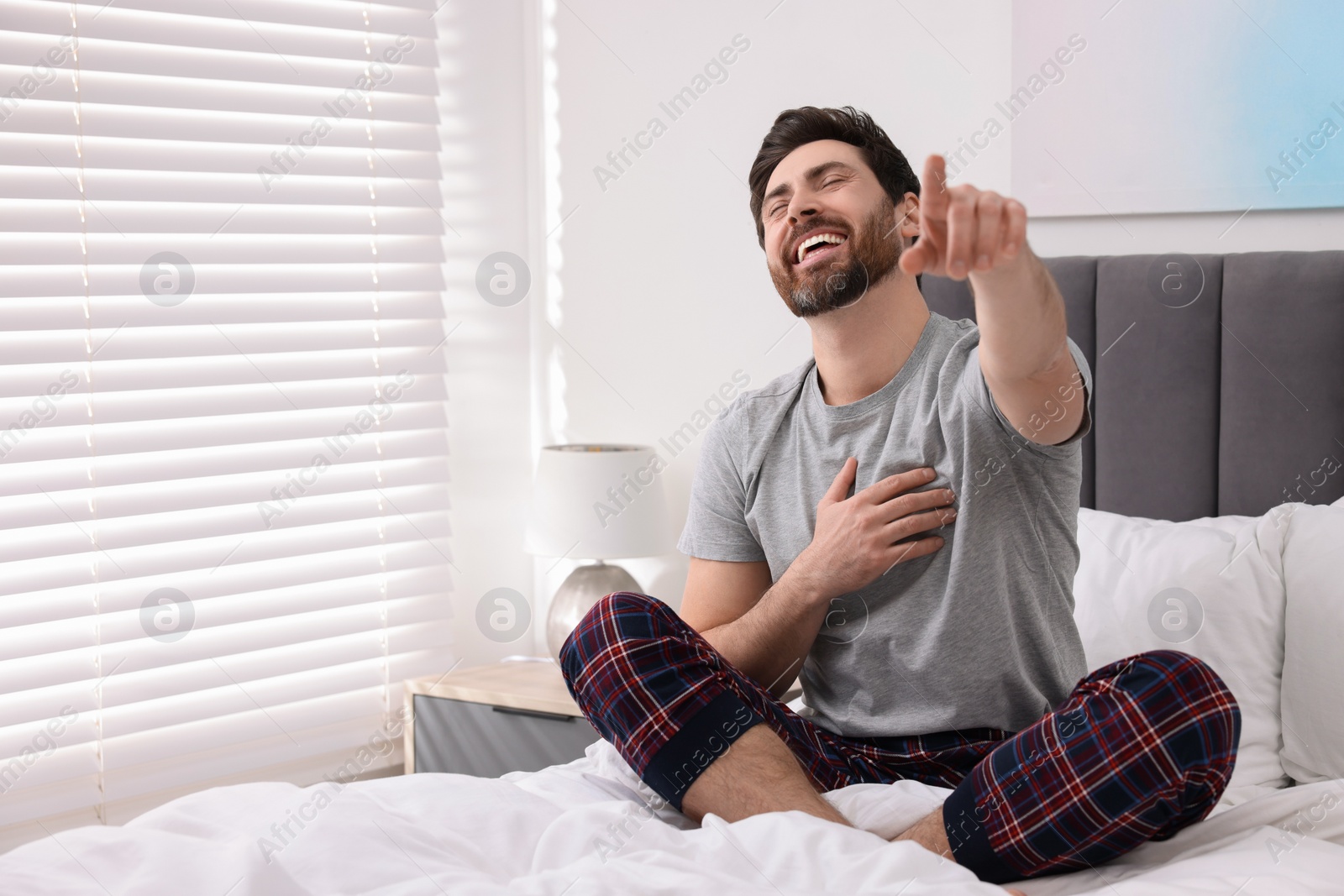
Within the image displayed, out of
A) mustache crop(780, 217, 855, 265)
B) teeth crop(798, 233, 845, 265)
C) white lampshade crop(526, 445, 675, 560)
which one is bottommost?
white lampshade crop(526, 445, 675, 560)

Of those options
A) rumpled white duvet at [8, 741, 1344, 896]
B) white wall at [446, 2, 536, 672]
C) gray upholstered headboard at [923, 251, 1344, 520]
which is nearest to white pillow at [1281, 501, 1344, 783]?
gray upholstered headboard at [923, 251, 1344, 520]

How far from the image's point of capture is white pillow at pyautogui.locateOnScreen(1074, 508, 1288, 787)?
4.72 feet

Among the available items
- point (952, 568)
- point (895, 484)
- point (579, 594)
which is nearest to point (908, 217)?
point (895, 484)

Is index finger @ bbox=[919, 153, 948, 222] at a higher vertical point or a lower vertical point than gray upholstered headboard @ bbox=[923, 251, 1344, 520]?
higher

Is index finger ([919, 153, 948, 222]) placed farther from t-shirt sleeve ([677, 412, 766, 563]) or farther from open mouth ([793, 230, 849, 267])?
t-shirt sleeve ([677, 412, 766, 563])

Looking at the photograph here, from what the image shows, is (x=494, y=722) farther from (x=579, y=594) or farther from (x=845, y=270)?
(x=845, y=270)

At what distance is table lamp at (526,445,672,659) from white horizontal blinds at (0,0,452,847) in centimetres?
41

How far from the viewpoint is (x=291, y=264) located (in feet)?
8.06

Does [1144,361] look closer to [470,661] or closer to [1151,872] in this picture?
[1151,872]

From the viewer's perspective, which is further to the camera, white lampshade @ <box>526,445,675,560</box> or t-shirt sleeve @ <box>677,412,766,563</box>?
white lampshade @ <box>526,445,675,560</box>

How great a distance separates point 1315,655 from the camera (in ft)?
4.56

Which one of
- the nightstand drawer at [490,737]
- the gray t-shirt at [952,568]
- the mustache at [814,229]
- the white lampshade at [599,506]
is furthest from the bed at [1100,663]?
the white lampshade at [599,506]

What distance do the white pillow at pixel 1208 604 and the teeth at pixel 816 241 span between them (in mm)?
618

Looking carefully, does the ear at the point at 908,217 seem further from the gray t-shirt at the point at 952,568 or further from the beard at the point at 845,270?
the gray t-shirt at the point at 952,568
